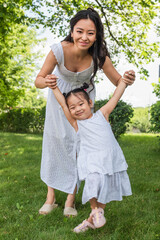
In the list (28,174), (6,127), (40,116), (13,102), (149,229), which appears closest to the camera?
(149,229)

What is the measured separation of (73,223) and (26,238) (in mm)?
513

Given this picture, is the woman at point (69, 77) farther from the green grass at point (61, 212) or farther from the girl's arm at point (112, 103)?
the green grass at point (61, 212)

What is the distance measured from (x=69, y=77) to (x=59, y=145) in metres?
0.79

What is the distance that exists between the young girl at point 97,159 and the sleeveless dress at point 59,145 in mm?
496

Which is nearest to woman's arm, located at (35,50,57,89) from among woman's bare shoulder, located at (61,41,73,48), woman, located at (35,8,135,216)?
woman, located at (35,8,135,216)

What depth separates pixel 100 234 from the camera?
243 centimetres

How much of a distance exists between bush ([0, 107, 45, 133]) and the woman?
1037 cm

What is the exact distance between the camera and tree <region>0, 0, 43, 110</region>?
7605mm

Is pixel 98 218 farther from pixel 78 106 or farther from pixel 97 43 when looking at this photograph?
pixel 97 43

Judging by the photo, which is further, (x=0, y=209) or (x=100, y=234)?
(x=0, y=209)

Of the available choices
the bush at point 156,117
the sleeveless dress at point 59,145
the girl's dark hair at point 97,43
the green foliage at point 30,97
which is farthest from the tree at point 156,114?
the green foliage at point 30,97

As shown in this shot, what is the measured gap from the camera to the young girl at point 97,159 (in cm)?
216

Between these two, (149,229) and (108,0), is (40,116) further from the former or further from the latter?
(149,229)

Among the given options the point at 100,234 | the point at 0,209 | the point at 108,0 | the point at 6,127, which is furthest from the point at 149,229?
the point at 6,127
